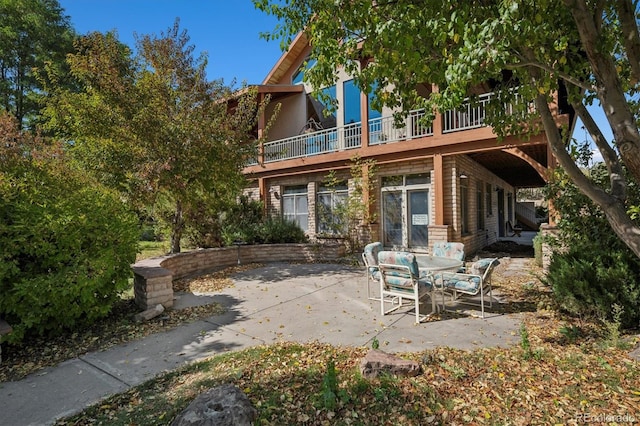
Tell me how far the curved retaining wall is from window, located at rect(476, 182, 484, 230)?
18.4 ft

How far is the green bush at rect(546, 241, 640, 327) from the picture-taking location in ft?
12.9

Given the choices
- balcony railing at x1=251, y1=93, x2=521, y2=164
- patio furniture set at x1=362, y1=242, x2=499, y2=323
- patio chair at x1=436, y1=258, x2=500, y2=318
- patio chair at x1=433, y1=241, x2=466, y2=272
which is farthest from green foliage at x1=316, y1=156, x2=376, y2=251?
patio chair at x1=436, y1=258, x2=500, y2=318

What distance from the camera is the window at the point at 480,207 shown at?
1233cm

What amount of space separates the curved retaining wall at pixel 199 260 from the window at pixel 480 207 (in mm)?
5602

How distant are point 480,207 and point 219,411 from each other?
41.6ft

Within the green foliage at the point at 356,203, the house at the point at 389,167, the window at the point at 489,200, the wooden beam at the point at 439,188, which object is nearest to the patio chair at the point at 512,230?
the house at the point at 389,167

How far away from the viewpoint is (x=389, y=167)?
1086cm

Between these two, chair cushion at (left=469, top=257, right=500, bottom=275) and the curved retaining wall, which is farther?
the curved retaining wall

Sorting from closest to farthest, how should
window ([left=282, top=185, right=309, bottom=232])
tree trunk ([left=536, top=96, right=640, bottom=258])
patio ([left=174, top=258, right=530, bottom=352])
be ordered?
1. tree trunk ([left=536, top=96, right=640, bottom=258])
2. patio ([left=174, top=258, right=530, bottom=352])
3. window ([left=282, top=185, right=309, bottom=232])

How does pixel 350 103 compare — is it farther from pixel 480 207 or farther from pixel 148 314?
pixel 148 314

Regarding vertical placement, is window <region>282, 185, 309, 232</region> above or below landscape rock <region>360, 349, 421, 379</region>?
above

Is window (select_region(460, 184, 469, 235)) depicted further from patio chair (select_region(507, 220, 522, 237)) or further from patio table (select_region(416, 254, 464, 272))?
patio chair (select_region(507, 220, 522, 237))

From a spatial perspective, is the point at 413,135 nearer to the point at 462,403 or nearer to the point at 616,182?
the point at 616,182

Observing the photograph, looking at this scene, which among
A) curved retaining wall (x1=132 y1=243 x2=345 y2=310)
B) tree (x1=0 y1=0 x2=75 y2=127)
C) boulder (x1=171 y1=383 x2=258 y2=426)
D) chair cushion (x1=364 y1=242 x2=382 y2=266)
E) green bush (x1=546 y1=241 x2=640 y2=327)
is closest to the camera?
boulder (x1=171 y1=383 x2=258 y2=426)
